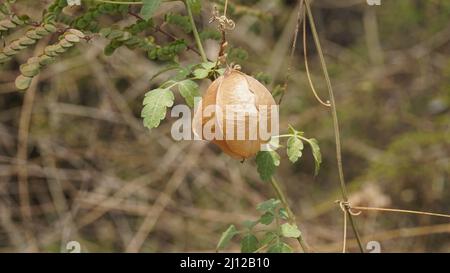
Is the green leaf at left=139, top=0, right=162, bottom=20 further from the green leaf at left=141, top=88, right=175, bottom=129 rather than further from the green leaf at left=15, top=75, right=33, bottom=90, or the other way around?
the green leaf at left=15, top=75, right=33, bottom=90

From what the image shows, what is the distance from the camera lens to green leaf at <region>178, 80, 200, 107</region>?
114 cm

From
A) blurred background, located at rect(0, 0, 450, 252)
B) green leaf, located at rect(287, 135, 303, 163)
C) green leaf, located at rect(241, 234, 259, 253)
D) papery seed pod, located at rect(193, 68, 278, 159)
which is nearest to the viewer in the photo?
papery seed pod, located at rect(193, 68, 278, 159)

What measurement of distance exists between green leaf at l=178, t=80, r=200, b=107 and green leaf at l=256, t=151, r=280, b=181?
173 mm

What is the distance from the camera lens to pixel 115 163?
2.90 metres

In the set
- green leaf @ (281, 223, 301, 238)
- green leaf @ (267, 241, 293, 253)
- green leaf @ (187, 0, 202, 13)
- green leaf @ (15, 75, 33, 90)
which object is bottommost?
green leaf @ (267, 241, 293, 253)

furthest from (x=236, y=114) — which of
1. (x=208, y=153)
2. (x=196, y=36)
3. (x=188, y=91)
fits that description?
(x=208, y=153)

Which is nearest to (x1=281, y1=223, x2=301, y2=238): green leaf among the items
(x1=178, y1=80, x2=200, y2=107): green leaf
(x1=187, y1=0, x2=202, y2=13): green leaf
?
(x1=178, y1=80, x2=200, y2=107): green leaf

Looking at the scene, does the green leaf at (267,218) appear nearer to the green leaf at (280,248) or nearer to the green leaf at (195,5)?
the green leaf at (280,248)

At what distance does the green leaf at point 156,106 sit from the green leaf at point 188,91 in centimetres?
3

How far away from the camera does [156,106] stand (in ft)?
3.65

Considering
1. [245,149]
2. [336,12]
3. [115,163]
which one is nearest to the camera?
[245,149]
